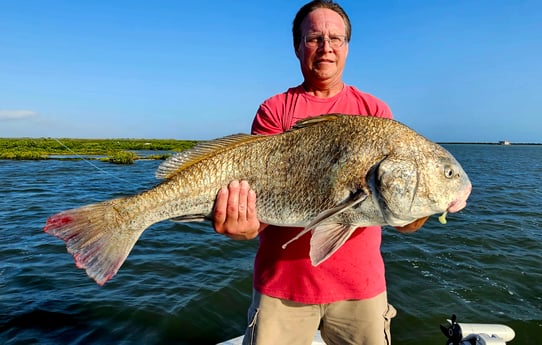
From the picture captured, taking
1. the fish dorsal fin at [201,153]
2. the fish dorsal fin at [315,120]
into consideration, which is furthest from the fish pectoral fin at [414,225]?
the fish dorsal fin at [201,153]

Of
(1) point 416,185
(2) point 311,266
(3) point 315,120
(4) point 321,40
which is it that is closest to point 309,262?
(2) point 311,266

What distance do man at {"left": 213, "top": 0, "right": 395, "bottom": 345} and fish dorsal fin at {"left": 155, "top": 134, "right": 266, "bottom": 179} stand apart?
0.34m

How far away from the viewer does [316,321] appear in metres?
3.20

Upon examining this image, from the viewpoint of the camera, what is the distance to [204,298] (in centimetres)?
862

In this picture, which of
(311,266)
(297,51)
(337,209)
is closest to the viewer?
(337,209)

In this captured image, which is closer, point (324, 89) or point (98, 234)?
point (98, 234)

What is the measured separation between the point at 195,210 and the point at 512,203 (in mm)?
22359

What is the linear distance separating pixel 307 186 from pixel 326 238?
16.6 inches

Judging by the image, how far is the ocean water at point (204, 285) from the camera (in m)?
7.33

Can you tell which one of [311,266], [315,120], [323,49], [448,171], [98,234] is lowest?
[311,266]

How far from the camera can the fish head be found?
106 inches

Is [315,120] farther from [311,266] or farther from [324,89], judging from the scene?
[311,266]

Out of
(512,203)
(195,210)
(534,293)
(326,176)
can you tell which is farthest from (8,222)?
(512,203)

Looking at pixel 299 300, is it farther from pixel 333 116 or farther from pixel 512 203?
pixel 512 203
